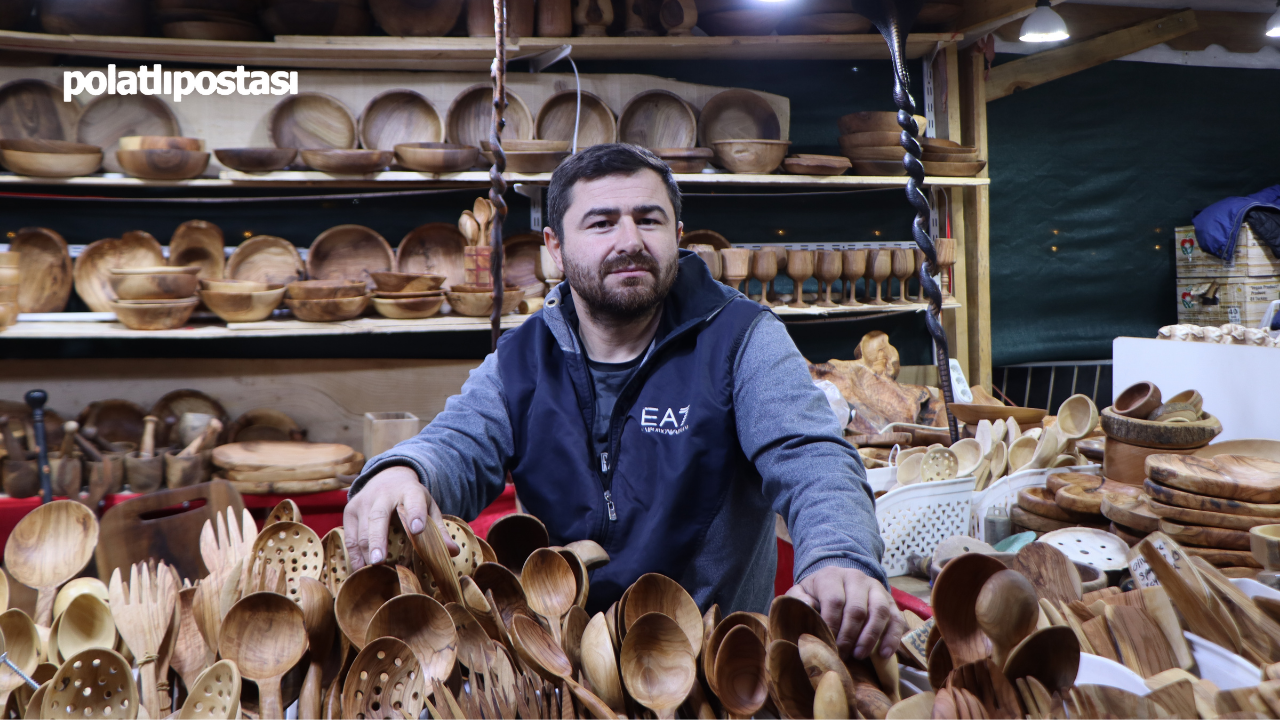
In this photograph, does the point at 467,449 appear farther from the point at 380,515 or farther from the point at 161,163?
the point at 161,163

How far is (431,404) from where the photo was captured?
3.18 m

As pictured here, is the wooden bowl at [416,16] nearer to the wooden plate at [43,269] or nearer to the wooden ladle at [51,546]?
the wooden plate at [43,269]

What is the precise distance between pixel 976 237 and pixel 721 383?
2802 millimetres

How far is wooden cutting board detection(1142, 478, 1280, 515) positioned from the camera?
1028 mm

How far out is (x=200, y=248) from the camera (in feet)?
9.54

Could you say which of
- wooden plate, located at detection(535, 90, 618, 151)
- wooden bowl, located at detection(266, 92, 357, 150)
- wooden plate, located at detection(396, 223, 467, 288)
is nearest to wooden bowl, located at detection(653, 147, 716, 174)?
wooden plate, located at detection(535, 90, 618, 151)

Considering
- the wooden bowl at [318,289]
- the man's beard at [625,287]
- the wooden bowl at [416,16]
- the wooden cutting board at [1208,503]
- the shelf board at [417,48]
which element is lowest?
the wooden cutting board at [1208,503]

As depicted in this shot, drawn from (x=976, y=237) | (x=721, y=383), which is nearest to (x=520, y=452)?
(x=721, y=383)

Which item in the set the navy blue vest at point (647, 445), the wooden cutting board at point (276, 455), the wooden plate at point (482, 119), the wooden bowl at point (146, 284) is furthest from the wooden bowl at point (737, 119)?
the navy blue vest at point (647, 445)

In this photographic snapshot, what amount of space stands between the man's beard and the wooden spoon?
→ 2.33 feet

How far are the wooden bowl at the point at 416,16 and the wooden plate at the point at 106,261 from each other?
1.14 metres

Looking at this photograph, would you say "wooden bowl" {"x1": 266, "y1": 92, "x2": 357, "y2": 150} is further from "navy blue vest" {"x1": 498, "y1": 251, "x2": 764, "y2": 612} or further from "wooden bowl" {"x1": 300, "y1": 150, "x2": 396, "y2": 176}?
"navy blue vest" {"x1": 498, "y1": 251, "x2": 764, "y2": 612}

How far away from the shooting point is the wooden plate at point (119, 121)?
2830mm

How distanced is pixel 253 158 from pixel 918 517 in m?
2.32
